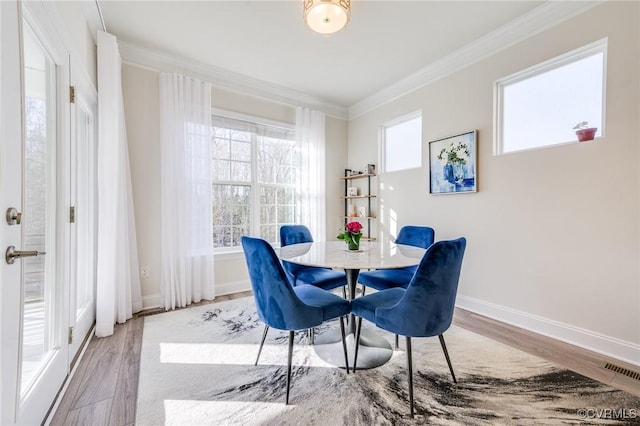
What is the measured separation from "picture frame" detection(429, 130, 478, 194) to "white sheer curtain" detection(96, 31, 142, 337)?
10.9ft

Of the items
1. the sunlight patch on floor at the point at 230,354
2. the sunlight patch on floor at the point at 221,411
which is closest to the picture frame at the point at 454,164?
the sunlight patch on floor at the point at 230,354

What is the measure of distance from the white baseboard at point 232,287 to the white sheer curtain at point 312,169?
1.20 meters

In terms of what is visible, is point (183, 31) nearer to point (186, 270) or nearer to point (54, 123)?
point (54, 123)

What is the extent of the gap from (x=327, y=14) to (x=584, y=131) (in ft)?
7.12

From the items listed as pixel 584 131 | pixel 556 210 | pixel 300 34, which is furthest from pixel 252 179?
pixel 584 131

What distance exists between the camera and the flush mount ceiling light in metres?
1.84

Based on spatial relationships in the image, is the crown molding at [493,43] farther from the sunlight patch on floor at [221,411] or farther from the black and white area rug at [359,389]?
the sunlight patch on floor at [221,411]

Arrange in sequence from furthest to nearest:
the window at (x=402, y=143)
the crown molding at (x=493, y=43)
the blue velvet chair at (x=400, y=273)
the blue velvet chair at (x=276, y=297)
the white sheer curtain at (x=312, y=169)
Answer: the white sheer curtain at (x=312, y=169) < the window at (x=402, y=143) < the blue velvet chair at (x=400, y=273) < the crown molding at (x=493, y=43) < the blue velvet chair at (x=276, y=297)

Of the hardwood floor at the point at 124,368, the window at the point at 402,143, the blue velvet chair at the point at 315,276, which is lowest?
the hardwood floor at the point at 124,368

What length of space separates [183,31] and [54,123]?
155 cm

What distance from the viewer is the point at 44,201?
160 centimetres

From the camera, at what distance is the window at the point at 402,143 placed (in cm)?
364

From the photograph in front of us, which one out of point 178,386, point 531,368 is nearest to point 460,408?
point 531,368

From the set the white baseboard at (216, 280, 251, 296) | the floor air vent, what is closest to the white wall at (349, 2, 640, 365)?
the floor air vent
